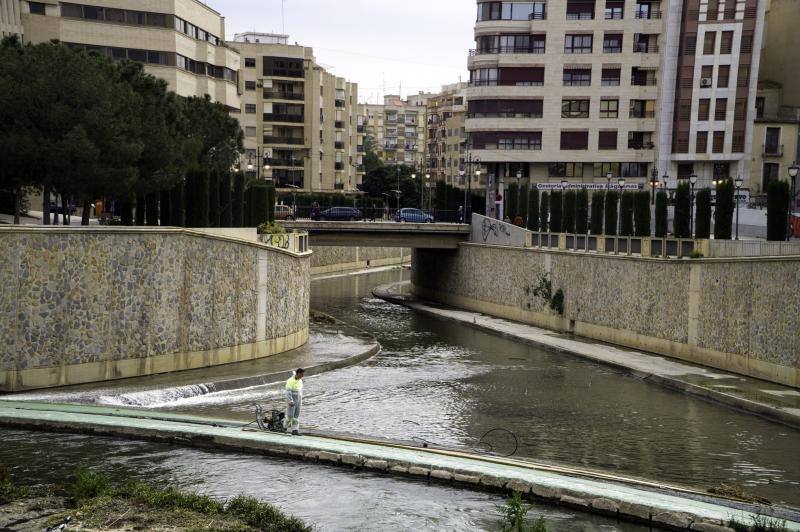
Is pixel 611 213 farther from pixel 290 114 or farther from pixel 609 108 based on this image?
pixel 290 114

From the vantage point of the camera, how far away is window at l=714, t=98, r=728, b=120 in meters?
67.5

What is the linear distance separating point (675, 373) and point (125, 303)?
68.1 ft

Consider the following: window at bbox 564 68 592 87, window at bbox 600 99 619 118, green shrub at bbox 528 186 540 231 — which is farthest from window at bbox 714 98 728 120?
green shrub at bbox 528 186 540 231

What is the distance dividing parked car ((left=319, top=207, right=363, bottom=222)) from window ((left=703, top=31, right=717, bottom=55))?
97.5ft

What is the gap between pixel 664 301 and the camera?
128 ft

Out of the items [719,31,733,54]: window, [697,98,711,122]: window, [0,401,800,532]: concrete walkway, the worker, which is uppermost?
[719,31,733,54]: window

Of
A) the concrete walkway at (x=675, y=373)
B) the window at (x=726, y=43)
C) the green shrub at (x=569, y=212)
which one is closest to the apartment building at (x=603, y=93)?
the window at (x=726, y=43)

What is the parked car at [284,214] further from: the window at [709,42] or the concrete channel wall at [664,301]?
the window at [709,42]

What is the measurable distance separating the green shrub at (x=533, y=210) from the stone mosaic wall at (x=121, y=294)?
26.2 meters

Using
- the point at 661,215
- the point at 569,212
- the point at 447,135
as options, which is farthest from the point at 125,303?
the point at 447,135

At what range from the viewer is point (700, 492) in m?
18.3

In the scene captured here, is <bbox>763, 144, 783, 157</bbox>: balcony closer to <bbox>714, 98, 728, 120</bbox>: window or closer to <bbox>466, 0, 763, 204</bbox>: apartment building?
<bbox>466, 0, 763, 204</bbox>: apartment building

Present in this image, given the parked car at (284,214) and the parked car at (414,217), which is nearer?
the parked car at (284,214)

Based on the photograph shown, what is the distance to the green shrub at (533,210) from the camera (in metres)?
57.2
